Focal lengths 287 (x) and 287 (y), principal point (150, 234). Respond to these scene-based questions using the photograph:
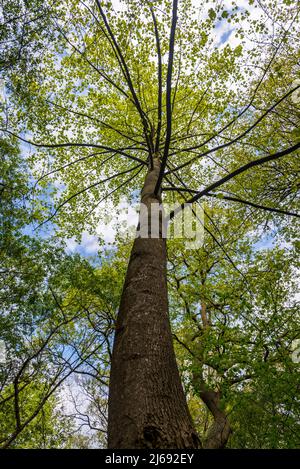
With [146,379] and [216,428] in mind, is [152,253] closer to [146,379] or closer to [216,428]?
[146,379]

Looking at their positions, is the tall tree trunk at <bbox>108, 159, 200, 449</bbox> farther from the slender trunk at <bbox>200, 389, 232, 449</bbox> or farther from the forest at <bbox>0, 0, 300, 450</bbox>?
the slender trunk at <bbox>200, 389, 232, 449</bbox>

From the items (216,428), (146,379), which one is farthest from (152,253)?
(216,428)

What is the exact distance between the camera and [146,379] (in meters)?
1.74

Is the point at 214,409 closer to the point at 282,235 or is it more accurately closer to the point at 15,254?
the point at 282,235

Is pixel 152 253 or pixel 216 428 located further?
pixel 216 428

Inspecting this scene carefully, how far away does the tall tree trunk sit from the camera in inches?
58.3

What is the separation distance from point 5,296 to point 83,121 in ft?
16.3

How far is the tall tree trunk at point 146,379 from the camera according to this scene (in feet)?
4.86

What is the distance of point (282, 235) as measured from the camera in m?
8.56

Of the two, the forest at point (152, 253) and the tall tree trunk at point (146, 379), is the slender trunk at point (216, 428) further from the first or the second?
the tall tree trunk at point (146, 379)

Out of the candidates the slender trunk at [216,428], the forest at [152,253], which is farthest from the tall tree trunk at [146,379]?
the slender trunk at [216,428]

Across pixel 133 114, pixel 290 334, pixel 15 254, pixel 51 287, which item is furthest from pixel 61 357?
pixel 133 114

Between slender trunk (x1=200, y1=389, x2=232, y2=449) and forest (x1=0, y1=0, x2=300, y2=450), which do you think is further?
slender trunk (x1=200, y1=389, x2=232, y2=449)

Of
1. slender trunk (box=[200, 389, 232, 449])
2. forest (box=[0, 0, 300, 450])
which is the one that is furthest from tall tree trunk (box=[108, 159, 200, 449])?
slender trunk (box=[200, 389, 232, 449])
